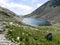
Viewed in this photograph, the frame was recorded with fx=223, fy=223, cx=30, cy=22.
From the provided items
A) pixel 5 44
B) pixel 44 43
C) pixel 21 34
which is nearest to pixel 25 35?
pixel 21 34

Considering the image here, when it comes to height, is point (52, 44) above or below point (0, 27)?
below

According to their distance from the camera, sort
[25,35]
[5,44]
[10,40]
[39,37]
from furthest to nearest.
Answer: [39,37] < [25,35] < [10,40] < [5,44]

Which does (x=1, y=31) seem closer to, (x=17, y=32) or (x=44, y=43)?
(x=17, y=32)

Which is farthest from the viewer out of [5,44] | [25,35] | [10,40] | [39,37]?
[39,37]

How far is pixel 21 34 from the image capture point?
2031cm

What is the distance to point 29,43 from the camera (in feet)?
62.1

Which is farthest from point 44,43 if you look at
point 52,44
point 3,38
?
point 3,38

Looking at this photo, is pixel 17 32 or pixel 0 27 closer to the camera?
pixel 17 32

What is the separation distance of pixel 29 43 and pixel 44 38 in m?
3.12

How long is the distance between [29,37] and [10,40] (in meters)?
2.20

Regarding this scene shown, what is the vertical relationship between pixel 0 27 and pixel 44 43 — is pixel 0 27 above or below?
above

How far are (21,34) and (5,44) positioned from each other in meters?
3.04

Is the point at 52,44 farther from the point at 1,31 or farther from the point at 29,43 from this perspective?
the point at 1,31

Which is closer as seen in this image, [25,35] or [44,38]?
[25,35]
